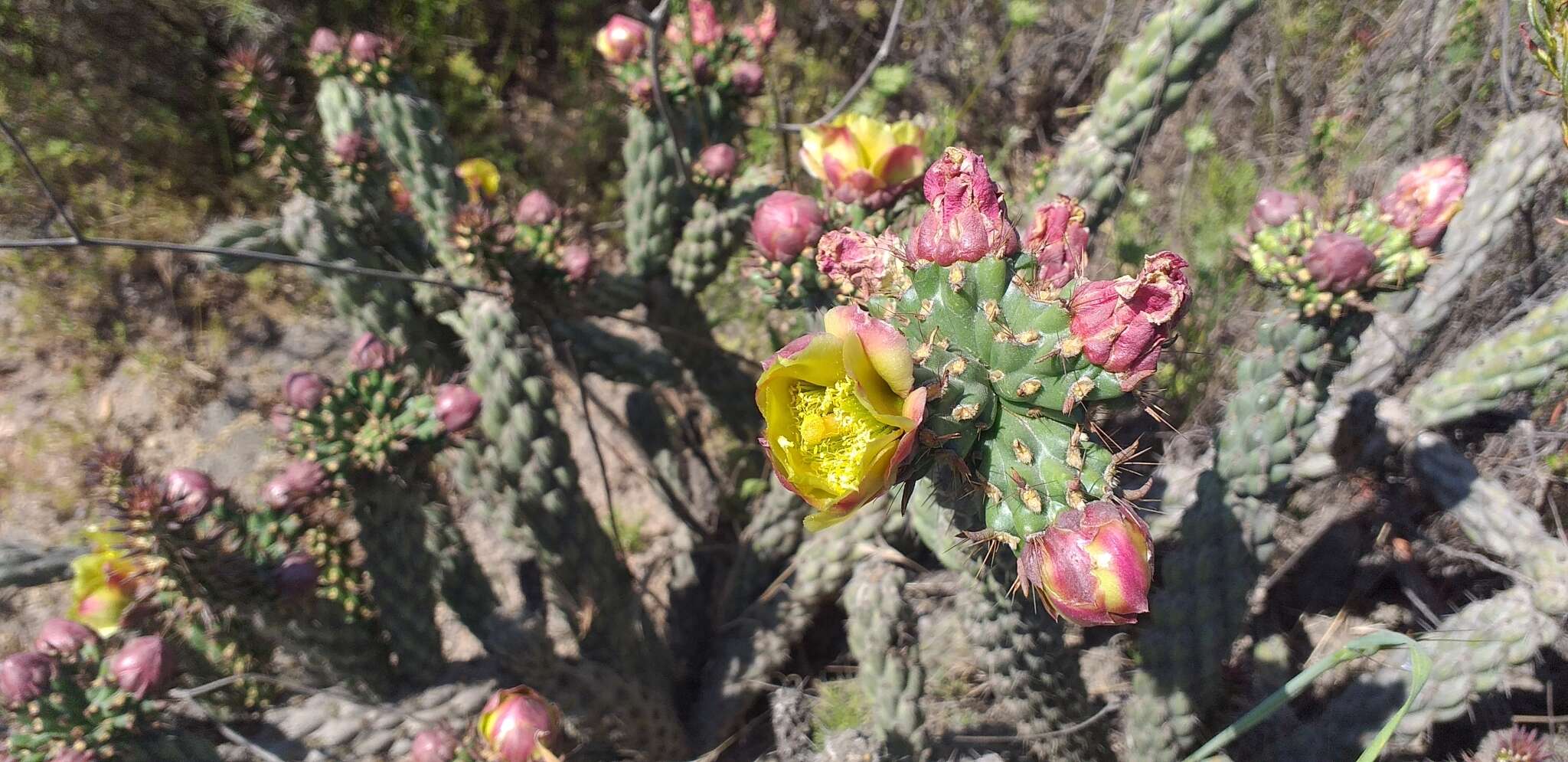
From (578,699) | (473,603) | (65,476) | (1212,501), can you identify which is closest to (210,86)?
(65,476)

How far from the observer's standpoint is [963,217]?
104 cm

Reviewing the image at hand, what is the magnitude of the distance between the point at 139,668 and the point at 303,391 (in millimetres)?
662

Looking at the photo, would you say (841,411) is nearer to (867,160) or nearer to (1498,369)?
(867,160)

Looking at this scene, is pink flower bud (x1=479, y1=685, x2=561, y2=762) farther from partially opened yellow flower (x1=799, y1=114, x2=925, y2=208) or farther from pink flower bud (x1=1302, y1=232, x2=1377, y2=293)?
pink flower bud (x1=1302, y1=232, x2=1377, y2=293)

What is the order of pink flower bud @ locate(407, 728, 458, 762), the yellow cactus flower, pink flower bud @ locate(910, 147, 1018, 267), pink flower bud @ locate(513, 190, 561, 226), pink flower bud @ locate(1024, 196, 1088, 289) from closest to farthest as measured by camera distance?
pink flower bud @ locate(910, 147, 1018, 267), pink flower bud @ locate(1024, 196, 1088, 289), pink flower bud @ locate(407, 728, 458, 762), pink flower bud @ locate(513, 190, 561, 226), the yellow cactus flower

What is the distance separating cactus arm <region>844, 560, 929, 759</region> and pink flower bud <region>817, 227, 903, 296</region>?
35.3 inches

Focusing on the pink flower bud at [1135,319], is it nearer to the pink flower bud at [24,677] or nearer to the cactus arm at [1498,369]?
the cactus arm at [1498,369]

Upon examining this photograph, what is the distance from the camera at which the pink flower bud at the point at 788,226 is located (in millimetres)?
1607

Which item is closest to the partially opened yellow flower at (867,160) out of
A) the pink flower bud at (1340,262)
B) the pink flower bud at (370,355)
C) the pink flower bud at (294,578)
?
the pink flower bud at (1340,262)

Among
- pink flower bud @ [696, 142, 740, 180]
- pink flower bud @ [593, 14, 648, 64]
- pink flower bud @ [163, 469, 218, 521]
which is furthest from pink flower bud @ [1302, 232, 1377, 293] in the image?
pink flower bud @ [163, 469, 218, 521]

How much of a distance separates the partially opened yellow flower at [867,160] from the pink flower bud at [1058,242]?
1.53 feet

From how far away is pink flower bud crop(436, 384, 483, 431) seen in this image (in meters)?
1.94

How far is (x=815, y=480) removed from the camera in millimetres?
925

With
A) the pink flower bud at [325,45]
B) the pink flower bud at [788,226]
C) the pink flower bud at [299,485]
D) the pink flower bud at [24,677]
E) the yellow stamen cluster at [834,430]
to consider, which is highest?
the pink flower bud at [325,45]
